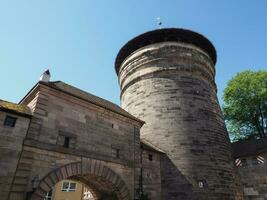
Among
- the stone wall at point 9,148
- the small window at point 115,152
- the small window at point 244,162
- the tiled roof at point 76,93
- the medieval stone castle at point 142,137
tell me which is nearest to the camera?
the stone wall at point 9,148

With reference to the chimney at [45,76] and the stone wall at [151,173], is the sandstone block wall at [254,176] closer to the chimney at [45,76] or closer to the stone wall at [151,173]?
the stone wall at [151,173]

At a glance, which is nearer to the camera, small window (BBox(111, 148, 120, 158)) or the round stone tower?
small window (BBox(111, 148, 120, 158))

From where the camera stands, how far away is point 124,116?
14469mm

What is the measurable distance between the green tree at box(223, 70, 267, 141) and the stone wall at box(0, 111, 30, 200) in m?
23.0

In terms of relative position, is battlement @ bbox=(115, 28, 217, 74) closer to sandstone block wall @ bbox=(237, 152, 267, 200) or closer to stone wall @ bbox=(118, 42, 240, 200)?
stone wall @ bbox=(118, 42, 240, 200)

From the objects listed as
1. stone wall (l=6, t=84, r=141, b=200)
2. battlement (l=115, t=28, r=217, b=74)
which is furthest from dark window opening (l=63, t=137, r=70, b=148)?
battlement (l=115, t=28, r=217, b=74)

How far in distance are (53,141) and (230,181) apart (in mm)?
12052

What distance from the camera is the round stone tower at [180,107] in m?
15.2

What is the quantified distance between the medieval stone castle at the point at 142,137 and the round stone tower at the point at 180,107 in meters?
0.07

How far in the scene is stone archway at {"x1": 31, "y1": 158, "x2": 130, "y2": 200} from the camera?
32.6ft

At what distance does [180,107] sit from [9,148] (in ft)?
39.1

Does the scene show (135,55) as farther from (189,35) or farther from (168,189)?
(168,189)

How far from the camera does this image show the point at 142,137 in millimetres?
17688

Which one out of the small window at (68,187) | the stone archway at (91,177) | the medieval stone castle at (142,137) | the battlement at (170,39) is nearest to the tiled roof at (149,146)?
the medieval stone castle at (142,137)
